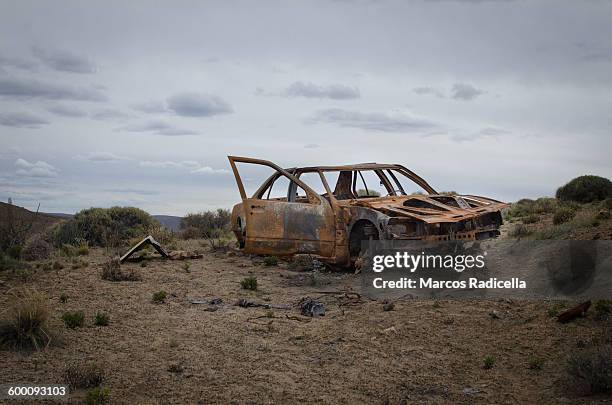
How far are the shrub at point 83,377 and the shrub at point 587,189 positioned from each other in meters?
18.3

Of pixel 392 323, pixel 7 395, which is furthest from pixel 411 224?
pixel 7 395

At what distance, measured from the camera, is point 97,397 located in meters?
5.43

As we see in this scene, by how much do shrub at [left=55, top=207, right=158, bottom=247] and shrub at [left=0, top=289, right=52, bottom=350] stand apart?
10.8m

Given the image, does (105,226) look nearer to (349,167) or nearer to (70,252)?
(70,252)

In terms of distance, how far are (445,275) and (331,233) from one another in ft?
6.69

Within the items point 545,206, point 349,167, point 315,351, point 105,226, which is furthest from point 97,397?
point 545,206

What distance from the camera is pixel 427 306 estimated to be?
852 cm

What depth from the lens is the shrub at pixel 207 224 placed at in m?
21.2

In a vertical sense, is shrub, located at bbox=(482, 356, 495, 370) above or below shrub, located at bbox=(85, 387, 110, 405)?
above

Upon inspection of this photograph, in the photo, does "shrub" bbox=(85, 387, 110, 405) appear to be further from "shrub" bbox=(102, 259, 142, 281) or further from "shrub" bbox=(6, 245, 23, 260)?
"shrub" bbox=(6, 245, 23, 260)

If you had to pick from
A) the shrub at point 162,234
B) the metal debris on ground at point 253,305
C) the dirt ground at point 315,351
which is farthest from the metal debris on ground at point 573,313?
the shrub at point 162,234

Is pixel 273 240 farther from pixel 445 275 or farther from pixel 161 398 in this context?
pixel 161 398

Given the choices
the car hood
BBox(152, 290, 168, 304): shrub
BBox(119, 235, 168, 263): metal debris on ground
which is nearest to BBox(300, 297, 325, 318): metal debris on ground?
BBox(152, 290, 168, 304): shrub

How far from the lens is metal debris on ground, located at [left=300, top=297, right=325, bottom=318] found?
28.0 feet
